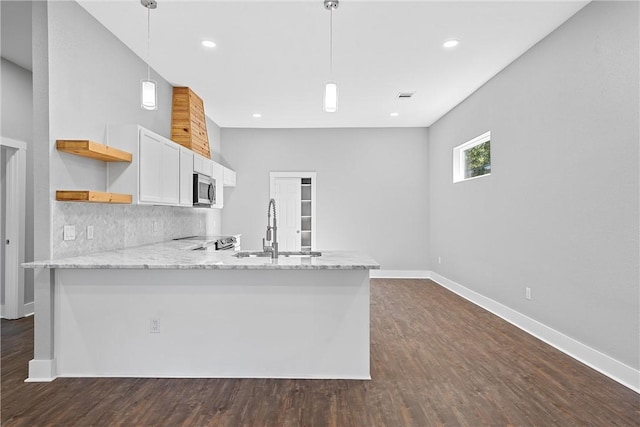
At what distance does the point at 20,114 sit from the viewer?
12.9 ft

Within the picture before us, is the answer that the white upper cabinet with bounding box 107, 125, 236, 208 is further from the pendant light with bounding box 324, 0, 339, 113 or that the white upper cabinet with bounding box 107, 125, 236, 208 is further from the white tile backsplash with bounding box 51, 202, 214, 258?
the pendant light with bounding box 324, 0, 339, 113

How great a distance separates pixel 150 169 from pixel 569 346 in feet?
13.7

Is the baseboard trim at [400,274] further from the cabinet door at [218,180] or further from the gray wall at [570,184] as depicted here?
the cabinet door at [218,180]

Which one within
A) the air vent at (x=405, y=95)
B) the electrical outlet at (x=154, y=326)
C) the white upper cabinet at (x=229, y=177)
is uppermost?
the air vent at (x=405, y=95)

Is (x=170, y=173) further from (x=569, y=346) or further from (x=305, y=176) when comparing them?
Result: (x=569, y=346)

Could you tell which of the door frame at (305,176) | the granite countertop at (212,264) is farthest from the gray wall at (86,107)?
the door frame at (305,176)

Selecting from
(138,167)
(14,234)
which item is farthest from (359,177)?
(14,234)

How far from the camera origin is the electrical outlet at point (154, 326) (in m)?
2.53

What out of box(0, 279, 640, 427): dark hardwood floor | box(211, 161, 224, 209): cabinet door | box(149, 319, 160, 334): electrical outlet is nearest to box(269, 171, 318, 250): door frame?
box(211, 161, 224, 209): cabinet door

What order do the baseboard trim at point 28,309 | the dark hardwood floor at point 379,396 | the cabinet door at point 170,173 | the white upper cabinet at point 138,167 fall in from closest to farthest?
the dark hardwood floor at point 379,396 < the white upper cabinet at point 138,167 < the cabinet door at point 170,173 < the baseboard trim at point 28,309

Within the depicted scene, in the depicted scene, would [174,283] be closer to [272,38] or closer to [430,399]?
[430,399]

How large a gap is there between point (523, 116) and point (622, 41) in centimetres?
120

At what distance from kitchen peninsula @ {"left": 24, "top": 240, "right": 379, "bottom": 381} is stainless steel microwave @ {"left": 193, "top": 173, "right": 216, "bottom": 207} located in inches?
79.5

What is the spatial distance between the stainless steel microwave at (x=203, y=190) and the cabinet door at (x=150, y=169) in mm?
926
